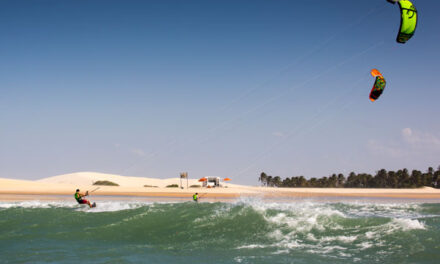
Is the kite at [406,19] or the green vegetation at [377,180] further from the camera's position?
the green vegetation at [377,180]

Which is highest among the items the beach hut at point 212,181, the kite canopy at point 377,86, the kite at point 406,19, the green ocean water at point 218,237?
the kite at point 406,19

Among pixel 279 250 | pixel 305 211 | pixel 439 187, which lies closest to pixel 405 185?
pixel 439 187

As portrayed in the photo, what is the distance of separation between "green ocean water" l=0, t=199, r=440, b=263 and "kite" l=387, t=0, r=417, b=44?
561 centimetres

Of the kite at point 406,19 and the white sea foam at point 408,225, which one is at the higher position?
the kite at point 406,19

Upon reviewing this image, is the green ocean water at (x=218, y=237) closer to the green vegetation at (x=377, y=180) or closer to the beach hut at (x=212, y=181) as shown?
the beach hut at (x=212, y=181)

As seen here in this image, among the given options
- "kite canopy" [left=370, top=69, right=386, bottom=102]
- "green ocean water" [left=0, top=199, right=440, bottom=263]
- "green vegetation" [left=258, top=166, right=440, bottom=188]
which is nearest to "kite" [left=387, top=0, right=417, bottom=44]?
"kite canopy" [left=370, top=69, right=386, bottom=102]

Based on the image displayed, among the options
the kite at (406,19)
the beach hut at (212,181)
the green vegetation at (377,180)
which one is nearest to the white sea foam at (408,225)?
the kite at (406,19)

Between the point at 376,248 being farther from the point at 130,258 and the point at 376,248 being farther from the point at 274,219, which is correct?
the point at 130,258

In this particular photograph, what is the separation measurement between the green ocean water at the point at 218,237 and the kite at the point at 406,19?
561cm

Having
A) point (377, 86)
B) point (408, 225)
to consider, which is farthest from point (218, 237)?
point (377, 86)

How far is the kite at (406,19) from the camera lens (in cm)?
1157

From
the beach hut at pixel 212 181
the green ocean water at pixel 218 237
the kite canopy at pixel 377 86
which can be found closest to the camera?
the green ocean water at pixel 218 237

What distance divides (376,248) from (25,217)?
498 inches

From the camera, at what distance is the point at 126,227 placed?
13305 mm
